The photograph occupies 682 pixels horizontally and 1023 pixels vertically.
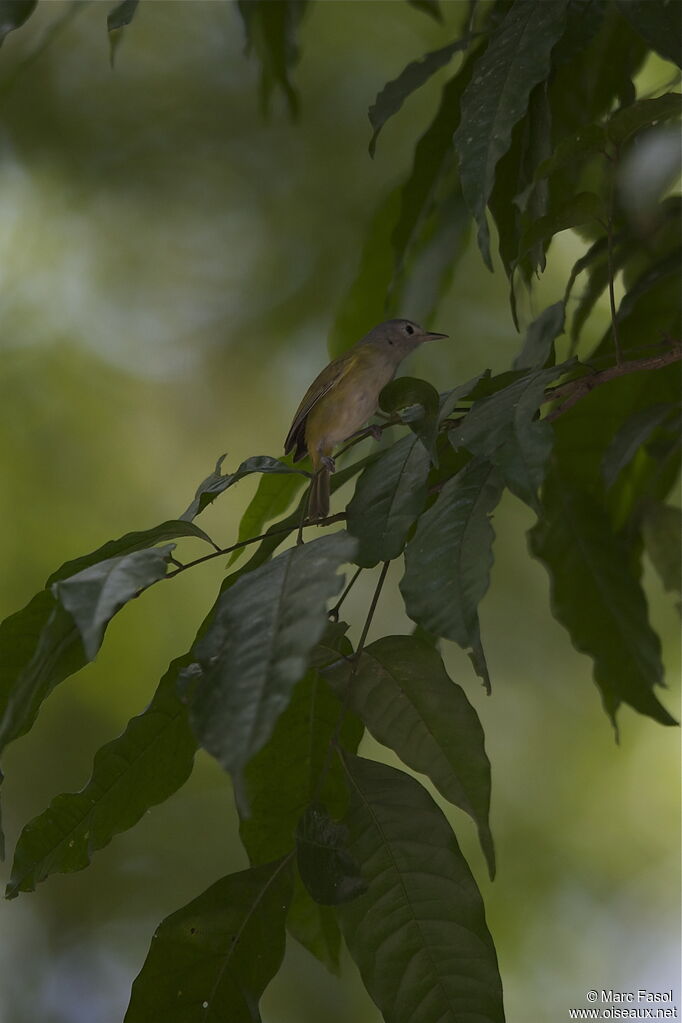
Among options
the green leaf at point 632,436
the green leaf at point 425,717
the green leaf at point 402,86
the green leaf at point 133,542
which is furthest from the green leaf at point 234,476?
the green leaf at point 632,436

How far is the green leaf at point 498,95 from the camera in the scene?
1.74 feet

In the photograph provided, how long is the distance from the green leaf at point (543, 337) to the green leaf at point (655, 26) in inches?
6.2

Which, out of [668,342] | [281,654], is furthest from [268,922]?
[668,342]

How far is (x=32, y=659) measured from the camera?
43 cm

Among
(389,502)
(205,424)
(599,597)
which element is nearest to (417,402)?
(389,502)

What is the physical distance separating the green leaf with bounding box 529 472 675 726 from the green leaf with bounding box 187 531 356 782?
1.53 feet

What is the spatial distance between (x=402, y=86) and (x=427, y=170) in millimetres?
121

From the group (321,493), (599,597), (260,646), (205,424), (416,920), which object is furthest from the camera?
(205,424)

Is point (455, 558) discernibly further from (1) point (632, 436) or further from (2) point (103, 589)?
(1) point (632, 436)

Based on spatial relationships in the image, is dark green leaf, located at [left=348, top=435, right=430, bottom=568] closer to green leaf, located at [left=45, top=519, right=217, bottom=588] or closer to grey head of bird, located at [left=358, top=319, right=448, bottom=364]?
green leaf, located at [left=45, top=519, right=217, bottom=588]

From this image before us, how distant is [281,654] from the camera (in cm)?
35

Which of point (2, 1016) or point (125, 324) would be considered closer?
point (2, 1016)

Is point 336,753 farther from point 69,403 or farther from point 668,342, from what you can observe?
point 69,403

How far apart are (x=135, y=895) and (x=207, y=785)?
0.20 metres
